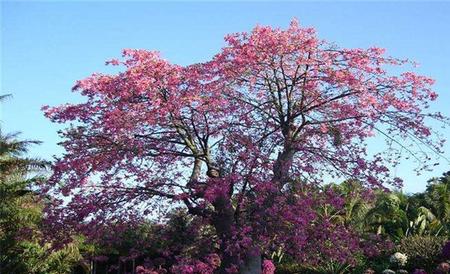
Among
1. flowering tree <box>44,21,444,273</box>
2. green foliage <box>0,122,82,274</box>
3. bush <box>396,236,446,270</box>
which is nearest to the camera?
flowering tree <box>44,21,444,273</box>

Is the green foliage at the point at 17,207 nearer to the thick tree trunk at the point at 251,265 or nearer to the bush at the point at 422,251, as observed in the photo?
the thick tree trunk at the point at 251,265

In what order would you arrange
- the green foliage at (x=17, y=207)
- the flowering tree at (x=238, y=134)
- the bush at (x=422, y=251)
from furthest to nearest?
the bush at (x=422, y=251) < the green foliage at (x=17, y=207) < the flowering tree at (x=238, y=134)

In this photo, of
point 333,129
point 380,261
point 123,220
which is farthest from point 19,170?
point 380,261

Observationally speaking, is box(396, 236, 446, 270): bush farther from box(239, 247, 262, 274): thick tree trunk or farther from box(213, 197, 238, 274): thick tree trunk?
box(213, 197, 238, 274): thick tree trunk

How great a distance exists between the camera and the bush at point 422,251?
1717 cm

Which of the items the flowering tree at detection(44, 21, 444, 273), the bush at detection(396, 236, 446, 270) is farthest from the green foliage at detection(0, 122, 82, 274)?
the bush at detection(396, 236, 446, 270)

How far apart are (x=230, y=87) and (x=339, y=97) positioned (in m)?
1.79

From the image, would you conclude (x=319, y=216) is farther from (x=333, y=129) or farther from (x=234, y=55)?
(x=234, y=55)

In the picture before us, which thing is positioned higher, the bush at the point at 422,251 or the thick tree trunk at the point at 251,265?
the bush at the point at 422,251

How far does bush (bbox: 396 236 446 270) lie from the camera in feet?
56.3

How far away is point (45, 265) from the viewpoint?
54.8 ft

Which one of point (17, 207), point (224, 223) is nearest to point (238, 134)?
point (224, 223)

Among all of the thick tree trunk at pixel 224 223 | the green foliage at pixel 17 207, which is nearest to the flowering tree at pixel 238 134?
the thick tree trunk at pixel 224 223

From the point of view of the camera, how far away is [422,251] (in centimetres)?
1788
